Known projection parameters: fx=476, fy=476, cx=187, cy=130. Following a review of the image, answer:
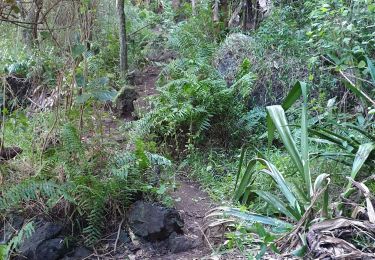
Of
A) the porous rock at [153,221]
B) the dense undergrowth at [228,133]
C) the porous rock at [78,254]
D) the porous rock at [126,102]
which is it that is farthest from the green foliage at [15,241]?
the porous rock at [126,102]

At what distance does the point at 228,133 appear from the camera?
241 inches

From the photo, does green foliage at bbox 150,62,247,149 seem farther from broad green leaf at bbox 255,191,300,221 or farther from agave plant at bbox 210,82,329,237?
broad green leaf at bbox 255,191,300,221

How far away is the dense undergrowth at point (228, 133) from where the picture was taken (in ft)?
11.8

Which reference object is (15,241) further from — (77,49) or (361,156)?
(361,156)

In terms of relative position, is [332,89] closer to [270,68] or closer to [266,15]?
[270,68]

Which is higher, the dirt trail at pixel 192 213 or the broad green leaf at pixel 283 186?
the broad green leaf at pixel 283 186

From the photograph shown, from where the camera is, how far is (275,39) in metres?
6.94

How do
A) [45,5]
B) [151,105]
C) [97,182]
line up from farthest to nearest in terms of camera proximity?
[151,105] < [45,5] < [97,182]

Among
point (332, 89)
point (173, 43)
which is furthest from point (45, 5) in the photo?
point (173, 43)

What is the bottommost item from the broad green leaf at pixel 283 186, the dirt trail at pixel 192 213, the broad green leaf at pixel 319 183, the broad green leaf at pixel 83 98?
the dirt trail at pixel 192 213

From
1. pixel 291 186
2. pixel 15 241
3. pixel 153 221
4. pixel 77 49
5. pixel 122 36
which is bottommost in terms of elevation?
pixel 153 221

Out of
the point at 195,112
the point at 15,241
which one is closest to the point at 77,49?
the point at 15,241

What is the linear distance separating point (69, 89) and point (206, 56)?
3699 millimetres

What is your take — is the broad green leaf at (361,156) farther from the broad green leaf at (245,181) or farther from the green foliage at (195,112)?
the green foliage at (195,112)
